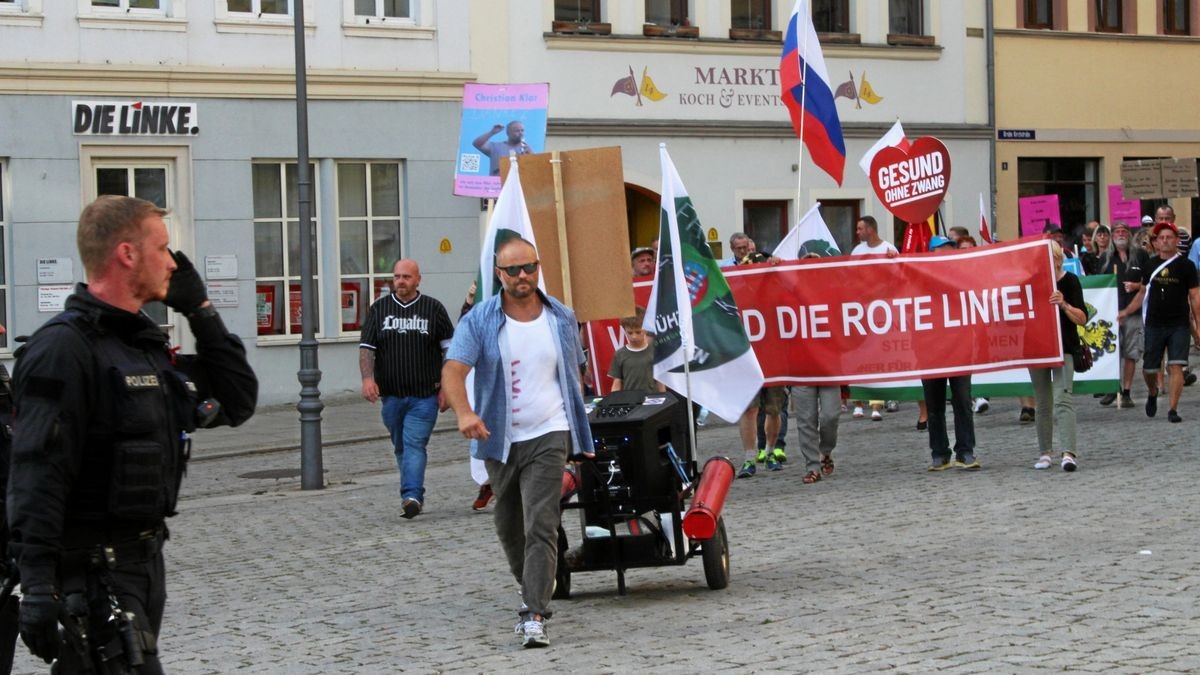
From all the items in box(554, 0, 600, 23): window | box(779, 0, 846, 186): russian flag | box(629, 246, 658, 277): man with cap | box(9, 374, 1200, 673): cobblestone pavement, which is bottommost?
box(9, 374, 1200, 673): cobblestone pavement

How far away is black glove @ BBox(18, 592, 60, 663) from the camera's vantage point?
191 inches

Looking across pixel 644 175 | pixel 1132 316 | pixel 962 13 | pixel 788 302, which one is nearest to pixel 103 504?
pixel 788 302

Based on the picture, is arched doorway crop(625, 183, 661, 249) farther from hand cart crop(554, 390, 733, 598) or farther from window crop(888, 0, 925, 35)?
hand cart crop(554, 390, 733, 598)

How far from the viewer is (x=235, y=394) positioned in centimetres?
544

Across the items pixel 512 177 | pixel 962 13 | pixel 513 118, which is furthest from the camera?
pixel 962 13

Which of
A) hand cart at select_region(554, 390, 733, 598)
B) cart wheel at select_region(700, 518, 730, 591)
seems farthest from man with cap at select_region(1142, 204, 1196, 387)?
hand cart at select_region(554, 390, 733, 598)

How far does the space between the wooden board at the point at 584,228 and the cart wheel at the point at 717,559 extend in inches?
77.6

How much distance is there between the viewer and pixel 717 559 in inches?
373

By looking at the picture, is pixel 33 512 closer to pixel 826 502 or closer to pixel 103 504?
pixel 103 504

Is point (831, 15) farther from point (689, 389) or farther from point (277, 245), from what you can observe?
point (689, 389)

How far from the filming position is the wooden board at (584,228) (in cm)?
1095

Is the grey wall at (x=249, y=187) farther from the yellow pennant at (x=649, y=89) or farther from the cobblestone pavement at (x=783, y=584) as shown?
the cobblestone pavement at (x=783, y=584)

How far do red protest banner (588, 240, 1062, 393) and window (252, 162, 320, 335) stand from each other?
1086 cm

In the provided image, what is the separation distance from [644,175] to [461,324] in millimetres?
19356
